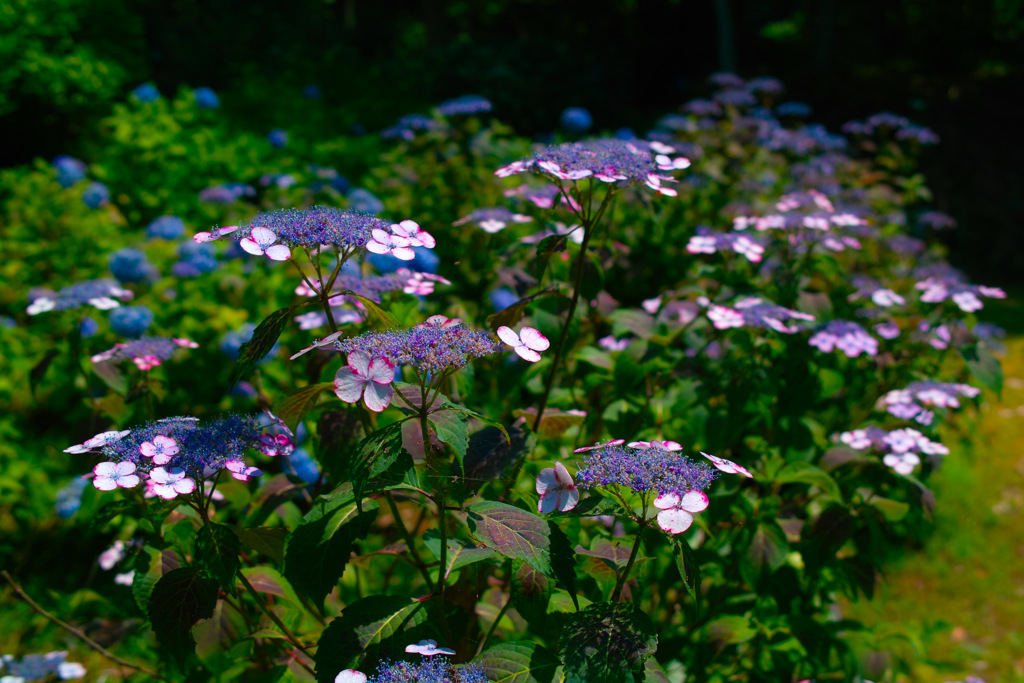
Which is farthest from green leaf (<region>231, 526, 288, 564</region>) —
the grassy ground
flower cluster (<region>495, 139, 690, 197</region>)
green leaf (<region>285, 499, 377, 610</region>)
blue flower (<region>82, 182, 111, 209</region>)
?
blue flower (<region>82, 182, 111, 209</region>)

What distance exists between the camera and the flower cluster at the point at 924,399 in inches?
66.4

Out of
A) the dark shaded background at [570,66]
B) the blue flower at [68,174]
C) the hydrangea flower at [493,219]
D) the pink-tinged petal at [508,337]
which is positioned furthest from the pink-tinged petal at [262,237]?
the dark shaded background at [570,66]

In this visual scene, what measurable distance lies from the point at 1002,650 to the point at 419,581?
83.7 inches

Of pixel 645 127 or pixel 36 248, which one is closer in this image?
pixel 36 248

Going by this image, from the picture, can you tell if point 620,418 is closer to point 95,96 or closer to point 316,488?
point 316,488

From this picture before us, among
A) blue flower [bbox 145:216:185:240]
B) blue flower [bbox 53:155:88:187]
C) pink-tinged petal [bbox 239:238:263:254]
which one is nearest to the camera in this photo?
pink-tinged petal [bbox 239:238:263:254]

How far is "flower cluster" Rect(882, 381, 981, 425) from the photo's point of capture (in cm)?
169

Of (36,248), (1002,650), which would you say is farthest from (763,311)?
(36,248)

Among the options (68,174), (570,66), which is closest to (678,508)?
(68,174)

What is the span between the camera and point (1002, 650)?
A: 2.58 m

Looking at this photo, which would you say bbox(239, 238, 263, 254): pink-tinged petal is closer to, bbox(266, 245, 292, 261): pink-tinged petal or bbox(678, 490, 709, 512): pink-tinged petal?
bbox(266, 245, 292, 261): pink-tinged petal

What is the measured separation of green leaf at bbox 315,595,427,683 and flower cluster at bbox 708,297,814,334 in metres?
0.91

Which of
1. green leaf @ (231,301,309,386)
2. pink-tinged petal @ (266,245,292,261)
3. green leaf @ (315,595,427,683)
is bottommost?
green leaf @ (315,595,427,683)

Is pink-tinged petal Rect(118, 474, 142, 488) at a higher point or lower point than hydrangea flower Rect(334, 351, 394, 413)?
lower
